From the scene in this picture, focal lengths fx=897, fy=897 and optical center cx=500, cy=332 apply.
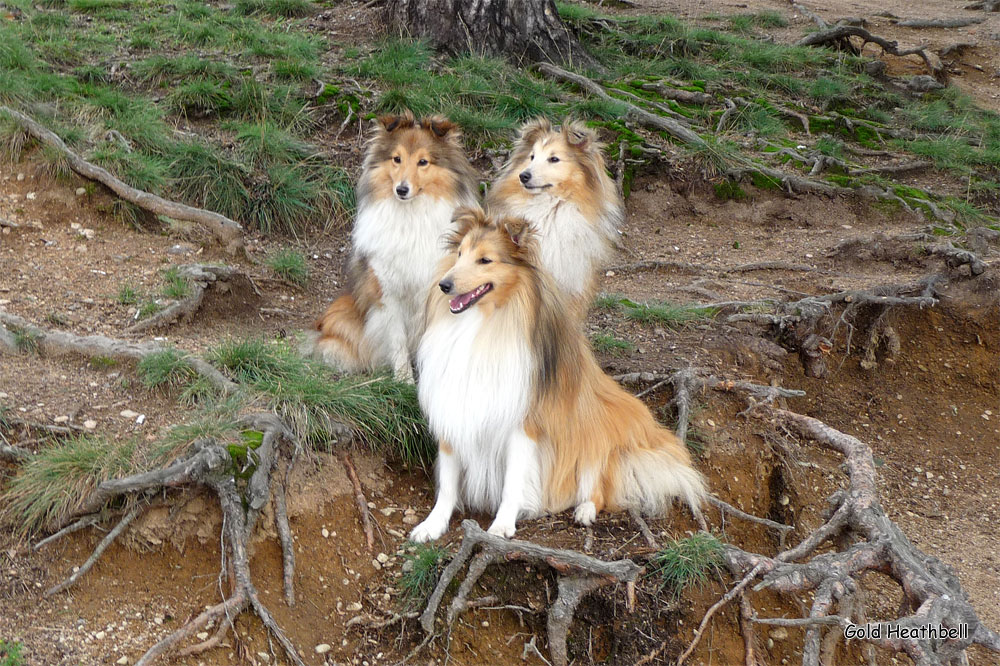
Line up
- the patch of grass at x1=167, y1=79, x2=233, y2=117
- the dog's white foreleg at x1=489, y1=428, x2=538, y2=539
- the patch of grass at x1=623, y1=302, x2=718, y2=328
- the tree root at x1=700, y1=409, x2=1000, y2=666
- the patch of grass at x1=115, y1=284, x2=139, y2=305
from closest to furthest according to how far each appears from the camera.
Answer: the tree root at x1=700, y1=409, x2=1000, y2=666, the dog's white foreleg at x1=489, y1=428, x2=538, y2=539, the patch of grass at x1=115, y1=284, x2=139, y2=305, the patch of grass at x1=623, y1=302, x2=718, y2=328, the patch of grass at x1=167, y1=79, x2=233, y2=117

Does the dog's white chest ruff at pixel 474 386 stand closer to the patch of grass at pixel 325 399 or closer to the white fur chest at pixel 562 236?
→ the patch of grass at pixel 325 399

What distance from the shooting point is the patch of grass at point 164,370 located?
4.18m

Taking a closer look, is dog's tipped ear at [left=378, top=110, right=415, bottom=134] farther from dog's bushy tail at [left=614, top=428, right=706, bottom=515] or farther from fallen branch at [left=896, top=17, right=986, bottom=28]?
fallen branch at [left=896, top=17, right=986, bottom=28]

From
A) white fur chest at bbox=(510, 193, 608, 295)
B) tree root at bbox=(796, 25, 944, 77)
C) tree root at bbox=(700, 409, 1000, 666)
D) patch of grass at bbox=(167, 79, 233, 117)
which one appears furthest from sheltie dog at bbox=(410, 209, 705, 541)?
tree root at bbox=(796, 25, 944, 77)

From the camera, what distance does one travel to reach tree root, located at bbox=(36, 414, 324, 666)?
335 centimetres

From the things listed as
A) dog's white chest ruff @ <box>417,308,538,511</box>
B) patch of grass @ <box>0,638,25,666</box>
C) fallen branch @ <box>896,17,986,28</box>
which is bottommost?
patch of grass @ <box>0,638,25,666</box>

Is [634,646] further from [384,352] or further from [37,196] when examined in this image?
[37,196]

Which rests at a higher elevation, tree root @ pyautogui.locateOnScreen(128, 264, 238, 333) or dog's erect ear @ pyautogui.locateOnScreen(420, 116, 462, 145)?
dog's erect ear @ pyautogui.locateOnScreen(420, 116, 462, 145)

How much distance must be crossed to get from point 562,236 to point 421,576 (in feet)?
7.12

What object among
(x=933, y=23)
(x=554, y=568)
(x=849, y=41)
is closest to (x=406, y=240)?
(x=554, y=568)

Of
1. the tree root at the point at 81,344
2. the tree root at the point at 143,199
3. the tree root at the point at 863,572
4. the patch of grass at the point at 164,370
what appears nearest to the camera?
the tree root at the point at 863,572

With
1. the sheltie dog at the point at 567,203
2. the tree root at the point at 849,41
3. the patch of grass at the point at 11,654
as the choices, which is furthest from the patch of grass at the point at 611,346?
the tree root at the point at 849,41

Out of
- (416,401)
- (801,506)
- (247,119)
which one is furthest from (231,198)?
(801,506)

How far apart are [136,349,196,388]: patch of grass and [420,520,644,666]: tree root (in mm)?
1585
